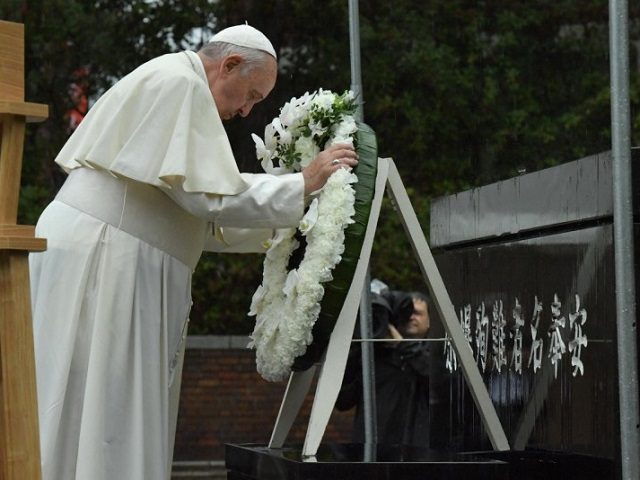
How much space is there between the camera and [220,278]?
16828 mm

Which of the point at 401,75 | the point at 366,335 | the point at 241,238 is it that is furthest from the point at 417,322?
the point at 401,75

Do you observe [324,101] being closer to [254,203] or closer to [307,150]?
[307,150]

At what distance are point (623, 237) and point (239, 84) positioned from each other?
139 centimetres

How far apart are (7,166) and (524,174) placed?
7.76 ft

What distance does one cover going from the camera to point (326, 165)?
181 inches

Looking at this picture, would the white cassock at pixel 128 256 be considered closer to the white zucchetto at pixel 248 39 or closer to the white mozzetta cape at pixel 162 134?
the white mozzetta cape at pixel 162 134

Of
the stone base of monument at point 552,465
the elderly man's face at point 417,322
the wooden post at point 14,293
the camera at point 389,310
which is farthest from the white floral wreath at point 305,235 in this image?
the elderly man's face at point 417,322

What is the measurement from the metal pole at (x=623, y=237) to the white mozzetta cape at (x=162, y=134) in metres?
1.14

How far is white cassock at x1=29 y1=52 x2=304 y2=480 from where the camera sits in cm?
448

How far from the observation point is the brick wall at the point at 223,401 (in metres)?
15.5

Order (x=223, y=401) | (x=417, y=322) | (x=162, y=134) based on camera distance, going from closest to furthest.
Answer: (x=162, y=134) → (x=417, y=322) → (x=223, y=401)

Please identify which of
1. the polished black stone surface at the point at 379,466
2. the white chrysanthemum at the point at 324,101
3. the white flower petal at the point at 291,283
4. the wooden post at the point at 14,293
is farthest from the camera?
the white chrysanthemum at the point at 324,101

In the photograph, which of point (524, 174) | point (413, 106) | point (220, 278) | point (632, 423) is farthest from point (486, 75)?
point (632, 423)

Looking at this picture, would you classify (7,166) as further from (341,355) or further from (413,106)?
(413,106)
